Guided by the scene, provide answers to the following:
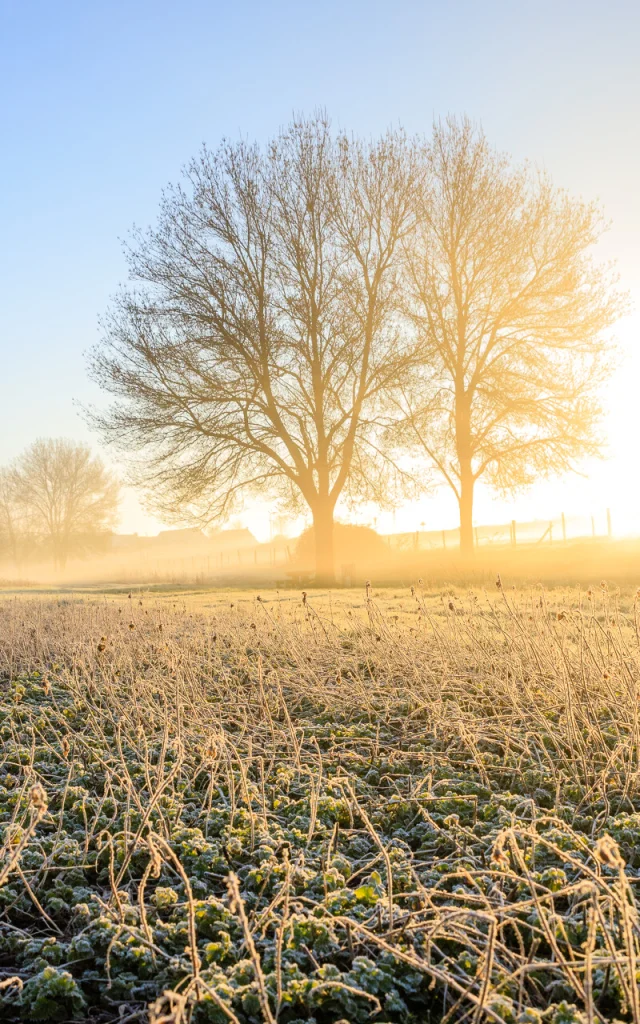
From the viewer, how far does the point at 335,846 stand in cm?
340

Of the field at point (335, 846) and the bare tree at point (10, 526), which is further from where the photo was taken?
the bare tree at point (10, 526)

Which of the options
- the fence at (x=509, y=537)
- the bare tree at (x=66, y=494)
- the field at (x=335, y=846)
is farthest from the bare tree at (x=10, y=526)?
the field at (x=335, y=846)

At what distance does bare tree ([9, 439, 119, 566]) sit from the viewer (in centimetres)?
5578

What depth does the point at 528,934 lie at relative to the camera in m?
2.70

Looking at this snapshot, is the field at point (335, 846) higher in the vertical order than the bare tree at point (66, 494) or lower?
lower

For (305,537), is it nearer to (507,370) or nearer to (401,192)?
(507,370)

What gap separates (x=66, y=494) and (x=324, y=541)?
3891 cm

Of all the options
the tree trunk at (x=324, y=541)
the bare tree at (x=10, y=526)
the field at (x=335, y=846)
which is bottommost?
the field at (x=335, y=846)

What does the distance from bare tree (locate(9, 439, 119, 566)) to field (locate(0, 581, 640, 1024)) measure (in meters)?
51.6

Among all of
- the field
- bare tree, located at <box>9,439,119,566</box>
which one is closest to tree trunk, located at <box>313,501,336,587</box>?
the field

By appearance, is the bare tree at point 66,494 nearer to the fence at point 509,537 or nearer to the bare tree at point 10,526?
the bare tree at point 10,526

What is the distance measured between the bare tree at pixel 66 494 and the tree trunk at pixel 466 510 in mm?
37838

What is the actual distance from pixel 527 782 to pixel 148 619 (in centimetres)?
632

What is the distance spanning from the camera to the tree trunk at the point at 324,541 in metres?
22.2
